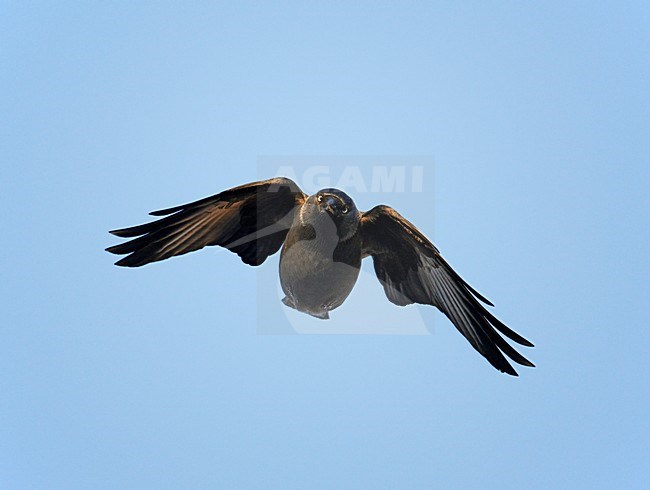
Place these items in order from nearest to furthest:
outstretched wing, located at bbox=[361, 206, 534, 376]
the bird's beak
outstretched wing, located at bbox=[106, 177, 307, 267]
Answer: outstretched wing, located at bbox=[361, 206, 534, 376], the bird's beak, outstretched wing, located at bbox=[106, 177, 307, 267]

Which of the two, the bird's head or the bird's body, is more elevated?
the bird's head

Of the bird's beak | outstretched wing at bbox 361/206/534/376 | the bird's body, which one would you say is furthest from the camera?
the bird's body

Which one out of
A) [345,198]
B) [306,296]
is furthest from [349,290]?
[345,198]

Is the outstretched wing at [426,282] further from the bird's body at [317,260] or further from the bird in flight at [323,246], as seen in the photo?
the bird's body at [317,260]

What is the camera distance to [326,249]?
39.6 ft

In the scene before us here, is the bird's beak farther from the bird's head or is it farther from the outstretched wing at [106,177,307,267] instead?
the outstretched wing at [106,177,307,267]

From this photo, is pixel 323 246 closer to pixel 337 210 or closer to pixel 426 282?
pixel 337 210

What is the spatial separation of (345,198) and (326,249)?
2.60 feet

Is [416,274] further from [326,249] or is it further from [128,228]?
[128,228]

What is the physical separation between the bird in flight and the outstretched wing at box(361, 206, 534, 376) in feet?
0.05

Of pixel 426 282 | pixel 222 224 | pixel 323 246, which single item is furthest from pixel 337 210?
pixel 222 224

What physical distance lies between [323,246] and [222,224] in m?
1.87

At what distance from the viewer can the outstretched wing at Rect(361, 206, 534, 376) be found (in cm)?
1159

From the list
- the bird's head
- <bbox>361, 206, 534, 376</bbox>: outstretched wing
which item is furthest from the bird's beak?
<bbox>361, 206, 534, 376</bbox>: outstretched wing
